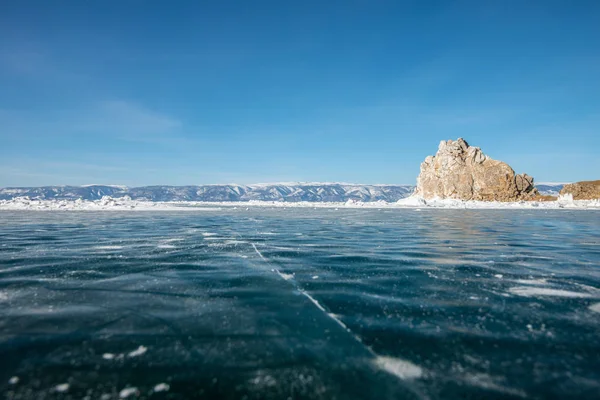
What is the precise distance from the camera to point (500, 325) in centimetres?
396

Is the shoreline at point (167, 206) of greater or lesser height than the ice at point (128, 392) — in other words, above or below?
above

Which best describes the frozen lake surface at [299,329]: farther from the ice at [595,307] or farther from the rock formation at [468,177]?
the rock formation at [468,177]

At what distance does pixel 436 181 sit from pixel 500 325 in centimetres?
9453

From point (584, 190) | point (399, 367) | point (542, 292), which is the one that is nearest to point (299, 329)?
point (399, 367)

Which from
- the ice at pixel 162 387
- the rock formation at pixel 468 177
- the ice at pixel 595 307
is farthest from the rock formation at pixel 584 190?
the ice at pixel 162 387

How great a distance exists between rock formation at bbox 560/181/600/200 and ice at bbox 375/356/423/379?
8956 centimetres

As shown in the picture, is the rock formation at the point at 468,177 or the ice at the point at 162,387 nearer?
the ice at the point at 162,387

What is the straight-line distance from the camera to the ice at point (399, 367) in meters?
2.89

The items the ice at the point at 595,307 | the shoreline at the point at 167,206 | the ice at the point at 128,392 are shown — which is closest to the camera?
the ice at the point at 128,392

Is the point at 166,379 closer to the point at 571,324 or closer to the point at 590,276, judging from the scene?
the point at 571,324

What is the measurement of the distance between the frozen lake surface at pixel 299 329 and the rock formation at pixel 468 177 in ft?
276

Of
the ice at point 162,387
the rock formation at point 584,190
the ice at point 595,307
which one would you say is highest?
the rock formation at point 584,190

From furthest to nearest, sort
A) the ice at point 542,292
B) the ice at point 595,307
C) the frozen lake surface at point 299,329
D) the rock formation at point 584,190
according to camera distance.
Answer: the rock formation at point 584,190, the ice at point 542,292, the ice at point 595,307, the frozen lake surface at point 299,329

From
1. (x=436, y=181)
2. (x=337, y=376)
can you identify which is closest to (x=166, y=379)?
(x=337, y=376)
